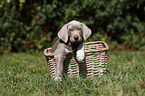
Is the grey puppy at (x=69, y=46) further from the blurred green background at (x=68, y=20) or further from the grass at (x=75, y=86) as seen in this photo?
the blurred green background at (x=68, y=20)

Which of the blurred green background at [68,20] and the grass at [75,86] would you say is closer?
the grass at [75,86]

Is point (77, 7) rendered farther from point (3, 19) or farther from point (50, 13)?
point (3, 19)

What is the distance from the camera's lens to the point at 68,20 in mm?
5000

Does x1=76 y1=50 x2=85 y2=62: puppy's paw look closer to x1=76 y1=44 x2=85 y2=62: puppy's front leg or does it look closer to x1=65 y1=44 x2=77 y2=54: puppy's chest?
x1=76 y1=44 x2=85 y2=62: puppy's front leg

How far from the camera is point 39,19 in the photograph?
18.4 ft

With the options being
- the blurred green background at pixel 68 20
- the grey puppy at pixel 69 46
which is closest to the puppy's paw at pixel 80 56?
the grey puppy at pixel 69 46

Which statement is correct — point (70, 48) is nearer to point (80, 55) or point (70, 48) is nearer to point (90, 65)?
point (80, 55)

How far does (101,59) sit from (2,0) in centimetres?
257

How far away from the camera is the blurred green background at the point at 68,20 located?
5066 millimetres

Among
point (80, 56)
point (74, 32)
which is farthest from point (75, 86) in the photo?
point (74, 32)

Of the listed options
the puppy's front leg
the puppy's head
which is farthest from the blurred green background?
the puppy's front leg

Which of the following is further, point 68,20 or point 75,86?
point 68,20

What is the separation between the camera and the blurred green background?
5.07 metres

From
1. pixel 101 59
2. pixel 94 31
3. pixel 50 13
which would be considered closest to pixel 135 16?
pixel 94 31
